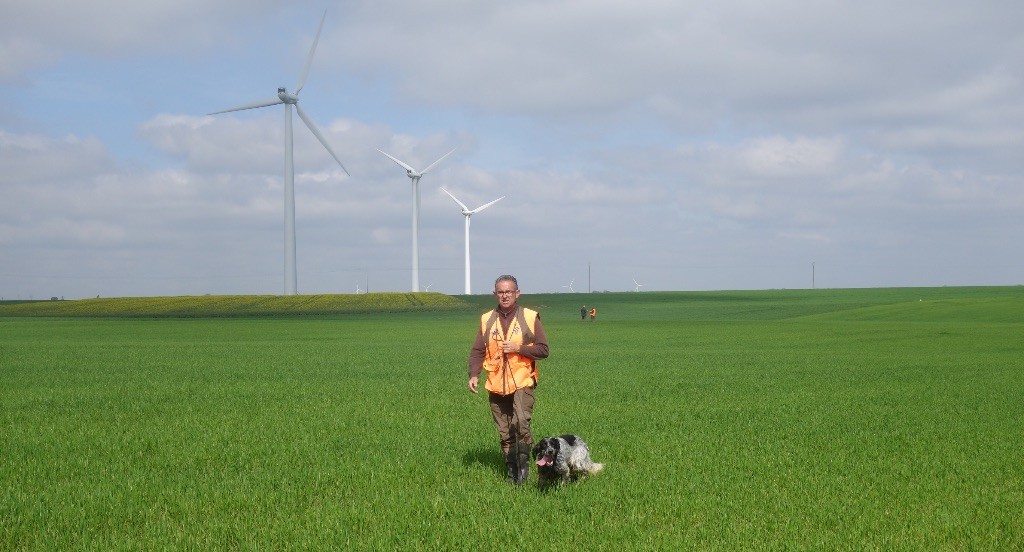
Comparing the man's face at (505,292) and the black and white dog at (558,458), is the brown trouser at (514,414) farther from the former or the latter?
the man's face at (505,292)

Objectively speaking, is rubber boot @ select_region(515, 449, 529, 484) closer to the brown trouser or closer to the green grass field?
the brown trouser

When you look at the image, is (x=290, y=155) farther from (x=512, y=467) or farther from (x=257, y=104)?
(x=512, y=467)

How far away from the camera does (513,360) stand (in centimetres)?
948

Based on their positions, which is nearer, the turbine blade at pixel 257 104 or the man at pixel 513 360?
the man at pixel 513 360

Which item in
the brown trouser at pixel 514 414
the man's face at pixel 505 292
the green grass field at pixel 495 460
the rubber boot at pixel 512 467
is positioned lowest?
the green grass field at pixel 495 460

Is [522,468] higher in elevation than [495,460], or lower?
higher

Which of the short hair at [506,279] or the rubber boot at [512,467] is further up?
the short hair at [506,279]

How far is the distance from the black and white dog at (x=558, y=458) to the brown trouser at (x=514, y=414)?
8.9 inches

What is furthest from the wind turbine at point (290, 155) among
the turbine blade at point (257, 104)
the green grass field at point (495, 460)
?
the green grass field at point (495, 460)

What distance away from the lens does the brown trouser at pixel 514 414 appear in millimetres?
9469

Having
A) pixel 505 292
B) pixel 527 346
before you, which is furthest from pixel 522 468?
pixel 505 292

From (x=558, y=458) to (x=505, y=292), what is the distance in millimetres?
1711

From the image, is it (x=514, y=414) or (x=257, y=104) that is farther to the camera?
(x=257, y=104)

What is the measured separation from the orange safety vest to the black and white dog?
2.08 ft
